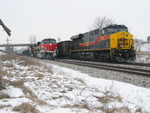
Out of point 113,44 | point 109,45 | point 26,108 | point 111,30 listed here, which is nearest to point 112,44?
point 113,44

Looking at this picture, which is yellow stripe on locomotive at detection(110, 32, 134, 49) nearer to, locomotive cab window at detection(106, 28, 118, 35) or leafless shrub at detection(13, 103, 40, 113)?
Answer: locomotive cab window at detection(106, 28, 118, 35)

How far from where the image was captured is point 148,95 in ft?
16.3

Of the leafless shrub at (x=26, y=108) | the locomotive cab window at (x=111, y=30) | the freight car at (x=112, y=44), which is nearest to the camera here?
the leafless shrub at (x=26, y=108)

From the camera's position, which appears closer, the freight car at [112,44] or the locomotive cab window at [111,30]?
the freight car at [112,44]

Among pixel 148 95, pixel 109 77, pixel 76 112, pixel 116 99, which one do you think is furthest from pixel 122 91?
pixel 76 112

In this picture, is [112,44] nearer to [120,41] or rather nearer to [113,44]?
[113,44]

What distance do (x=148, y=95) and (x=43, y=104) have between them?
3.44 metres

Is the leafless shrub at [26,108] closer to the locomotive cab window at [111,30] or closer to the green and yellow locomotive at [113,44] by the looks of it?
the green and yellow locomotive at [113,44]

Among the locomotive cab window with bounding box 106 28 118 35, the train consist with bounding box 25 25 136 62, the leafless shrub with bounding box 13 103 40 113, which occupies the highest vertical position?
the locomotive cab window with bounding box 106 28 118 35

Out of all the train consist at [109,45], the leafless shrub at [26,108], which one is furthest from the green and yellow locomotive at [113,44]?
the leafless shrub at [26,108]

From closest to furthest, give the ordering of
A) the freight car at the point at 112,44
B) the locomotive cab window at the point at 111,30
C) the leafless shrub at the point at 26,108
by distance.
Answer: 1. the leafless shrub at the point at 26,108
2. the freight car at the point at 112,44
3. the locomotive cab window at the point at 111,30

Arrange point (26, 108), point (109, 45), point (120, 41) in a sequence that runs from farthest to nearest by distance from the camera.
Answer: point (109, 45)
point (120, 41)
point (26, 108)

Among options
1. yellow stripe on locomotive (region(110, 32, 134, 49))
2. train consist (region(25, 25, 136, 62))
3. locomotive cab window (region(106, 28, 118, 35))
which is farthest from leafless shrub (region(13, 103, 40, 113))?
locomotive cab window (region(106, 28, 118, 35))

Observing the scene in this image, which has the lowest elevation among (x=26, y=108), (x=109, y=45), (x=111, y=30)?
(x=26, y=108)
